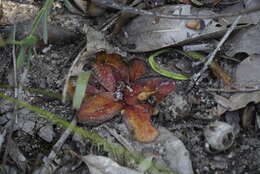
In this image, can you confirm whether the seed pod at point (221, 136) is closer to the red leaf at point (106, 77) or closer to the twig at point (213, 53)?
the twig at point (213, 53)

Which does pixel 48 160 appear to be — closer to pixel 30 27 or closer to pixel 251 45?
pixel 30 27

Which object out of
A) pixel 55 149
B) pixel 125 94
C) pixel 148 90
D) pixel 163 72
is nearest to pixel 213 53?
pixel 163 72

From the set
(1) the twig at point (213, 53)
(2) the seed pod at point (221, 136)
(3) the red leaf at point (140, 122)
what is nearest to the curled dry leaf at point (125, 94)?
(3) the red leaf at point (140, 122)

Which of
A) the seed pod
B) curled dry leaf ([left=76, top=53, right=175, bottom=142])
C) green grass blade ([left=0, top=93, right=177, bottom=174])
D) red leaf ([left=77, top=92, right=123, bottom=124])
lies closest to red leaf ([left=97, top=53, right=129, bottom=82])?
curled dry leaf ([left=76, top=53, right=175, bottom=142])

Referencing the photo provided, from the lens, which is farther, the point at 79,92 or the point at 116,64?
the point at 116,64

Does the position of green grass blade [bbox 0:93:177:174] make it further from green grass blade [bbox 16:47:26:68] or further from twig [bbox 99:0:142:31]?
twig [bbox 99:0:142:31]

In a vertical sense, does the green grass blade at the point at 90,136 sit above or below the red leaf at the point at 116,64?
below

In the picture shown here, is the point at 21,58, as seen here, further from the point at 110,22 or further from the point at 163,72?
the point at 163,72
